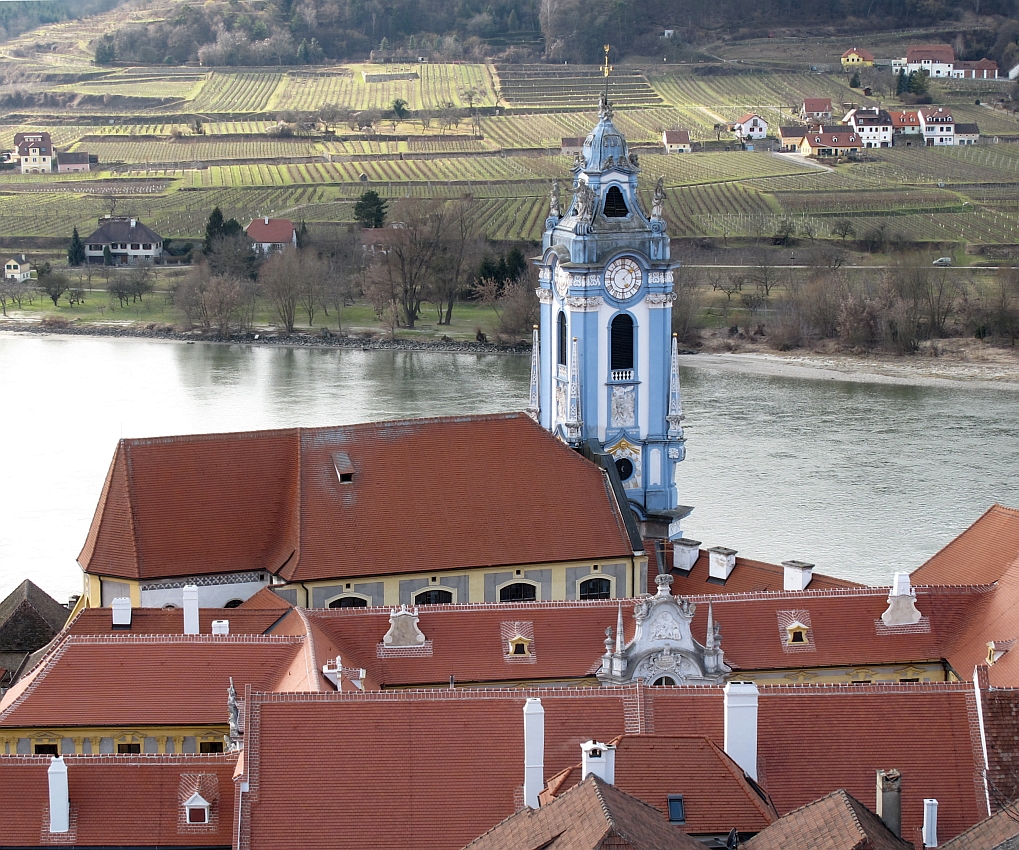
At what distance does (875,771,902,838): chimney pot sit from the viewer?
17.0 meters

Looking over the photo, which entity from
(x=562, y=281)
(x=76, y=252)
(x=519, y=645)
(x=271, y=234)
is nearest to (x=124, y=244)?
(x=76, y=252)

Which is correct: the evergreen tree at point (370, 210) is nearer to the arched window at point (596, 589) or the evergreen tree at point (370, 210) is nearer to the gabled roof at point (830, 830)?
the arched window at point (596, 589)

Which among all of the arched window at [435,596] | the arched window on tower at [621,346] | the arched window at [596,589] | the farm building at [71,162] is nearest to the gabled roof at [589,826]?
the arched window at [435,596]

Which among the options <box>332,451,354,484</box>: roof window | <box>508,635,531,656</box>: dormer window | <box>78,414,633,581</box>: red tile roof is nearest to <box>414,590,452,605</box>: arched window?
<box>78,414,633,581</box>: red tile roof

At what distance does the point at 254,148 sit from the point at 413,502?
87.8 meters

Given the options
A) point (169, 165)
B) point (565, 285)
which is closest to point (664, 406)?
point (565, 285)

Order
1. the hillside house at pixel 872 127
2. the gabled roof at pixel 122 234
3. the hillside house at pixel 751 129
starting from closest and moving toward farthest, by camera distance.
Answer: the gabled roof at pixel 122 234 → the hillside house at pixel 872 127 → the hillside house at pixel 751 129

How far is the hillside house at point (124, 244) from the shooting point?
3445 inches

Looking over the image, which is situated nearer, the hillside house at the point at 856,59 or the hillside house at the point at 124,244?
the hillside house at the point at 124,244

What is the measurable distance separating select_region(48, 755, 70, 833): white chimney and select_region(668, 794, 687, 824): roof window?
6.20 metres

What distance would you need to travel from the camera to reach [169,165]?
10694 cm

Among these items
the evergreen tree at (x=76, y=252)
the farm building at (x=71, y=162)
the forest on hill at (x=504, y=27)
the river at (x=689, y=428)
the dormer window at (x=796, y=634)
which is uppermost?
the forest on hill at (x=504, y=27)

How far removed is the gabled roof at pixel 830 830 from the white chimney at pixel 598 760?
150cm

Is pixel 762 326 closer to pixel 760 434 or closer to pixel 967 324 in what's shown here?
pixel 967 324
